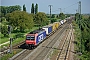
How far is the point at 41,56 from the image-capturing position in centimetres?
2952

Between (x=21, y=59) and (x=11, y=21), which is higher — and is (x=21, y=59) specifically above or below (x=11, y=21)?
below

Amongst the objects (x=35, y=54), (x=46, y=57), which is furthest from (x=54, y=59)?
(x=35, y=54)

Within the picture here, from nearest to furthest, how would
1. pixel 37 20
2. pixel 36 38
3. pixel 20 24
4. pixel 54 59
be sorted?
pixel 54 59 < pixel 36 38 < pixel 20 24 < pixel 37 20

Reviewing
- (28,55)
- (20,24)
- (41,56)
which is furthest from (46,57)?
(20,24)

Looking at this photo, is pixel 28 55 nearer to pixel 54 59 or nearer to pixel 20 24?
pixel 54 59

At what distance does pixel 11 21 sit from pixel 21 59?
1385 inches

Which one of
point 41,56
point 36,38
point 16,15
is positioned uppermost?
point 16,15

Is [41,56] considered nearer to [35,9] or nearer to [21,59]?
[21,59]

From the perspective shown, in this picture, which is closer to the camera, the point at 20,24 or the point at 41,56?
the point at 41,56

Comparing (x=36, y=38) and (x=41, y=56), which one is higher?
(x=36, y=38)

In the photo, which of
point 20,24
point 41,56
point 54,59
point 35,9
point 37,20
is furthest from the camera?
point 35,9

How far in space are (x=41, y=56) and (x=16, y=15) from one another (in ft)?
111

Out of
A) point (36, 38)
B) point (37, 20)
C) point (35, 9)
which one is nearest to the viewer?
point (36, 38)

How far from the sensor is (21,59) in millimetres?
27484
